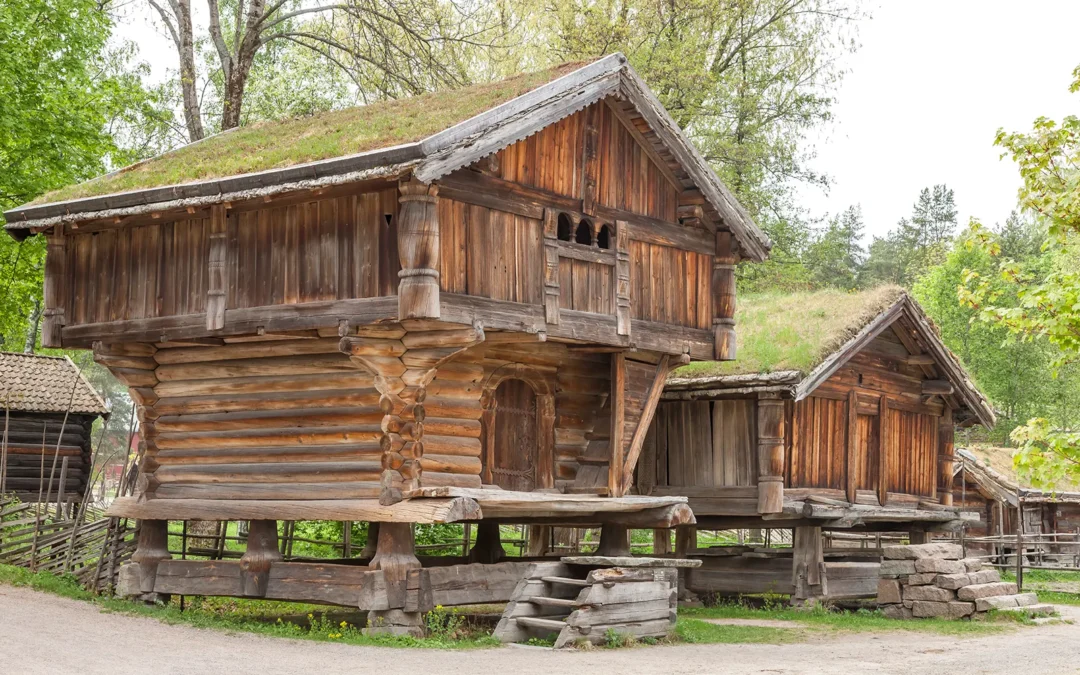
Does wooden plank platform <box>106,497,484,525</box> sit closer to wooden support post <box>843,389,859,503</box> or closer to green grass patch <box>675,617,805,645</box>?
green grass patch <box>675,617,805,645</box>

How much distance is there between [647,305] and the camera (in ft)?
60.4

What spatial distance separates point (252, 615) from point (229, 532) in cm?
1618

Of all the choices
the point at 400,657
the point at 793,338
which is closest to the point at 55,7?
the point at 793,338

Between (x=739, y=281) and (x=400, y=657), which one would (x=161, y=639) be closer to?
(x=400, y=657)

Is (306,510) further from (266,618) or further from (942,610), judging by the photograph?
(942,610)

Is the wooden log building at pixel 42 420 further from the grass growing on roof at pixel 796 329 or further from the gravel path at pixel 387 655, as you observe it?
the grass growing on roof at pixel 796 329

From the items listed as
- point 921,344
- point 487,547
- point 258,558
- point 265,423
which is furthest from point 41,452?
point 921,344

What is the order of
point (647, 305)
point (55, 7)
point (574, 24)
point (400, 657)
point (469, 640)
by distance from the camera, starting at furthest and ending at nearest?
point (574, 24), point (55, 7), point (647, 305), point (469, 640), point (400, 657)

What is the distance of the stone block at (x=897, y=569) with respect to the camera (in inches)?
871

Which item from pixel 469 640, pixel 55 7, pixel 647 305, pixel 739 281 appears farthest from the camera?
pixel 739 281

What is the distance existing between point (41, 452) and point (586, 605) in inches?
715

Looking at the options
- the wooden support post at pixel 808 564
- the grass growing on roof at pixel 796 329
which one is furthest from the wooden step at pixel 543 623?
the wooden support post at pixel 808 564

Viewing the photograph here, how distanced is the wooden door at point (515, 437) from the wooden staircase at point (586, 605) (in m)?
1.52

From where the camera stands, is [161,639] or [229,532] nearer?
[161,639]
